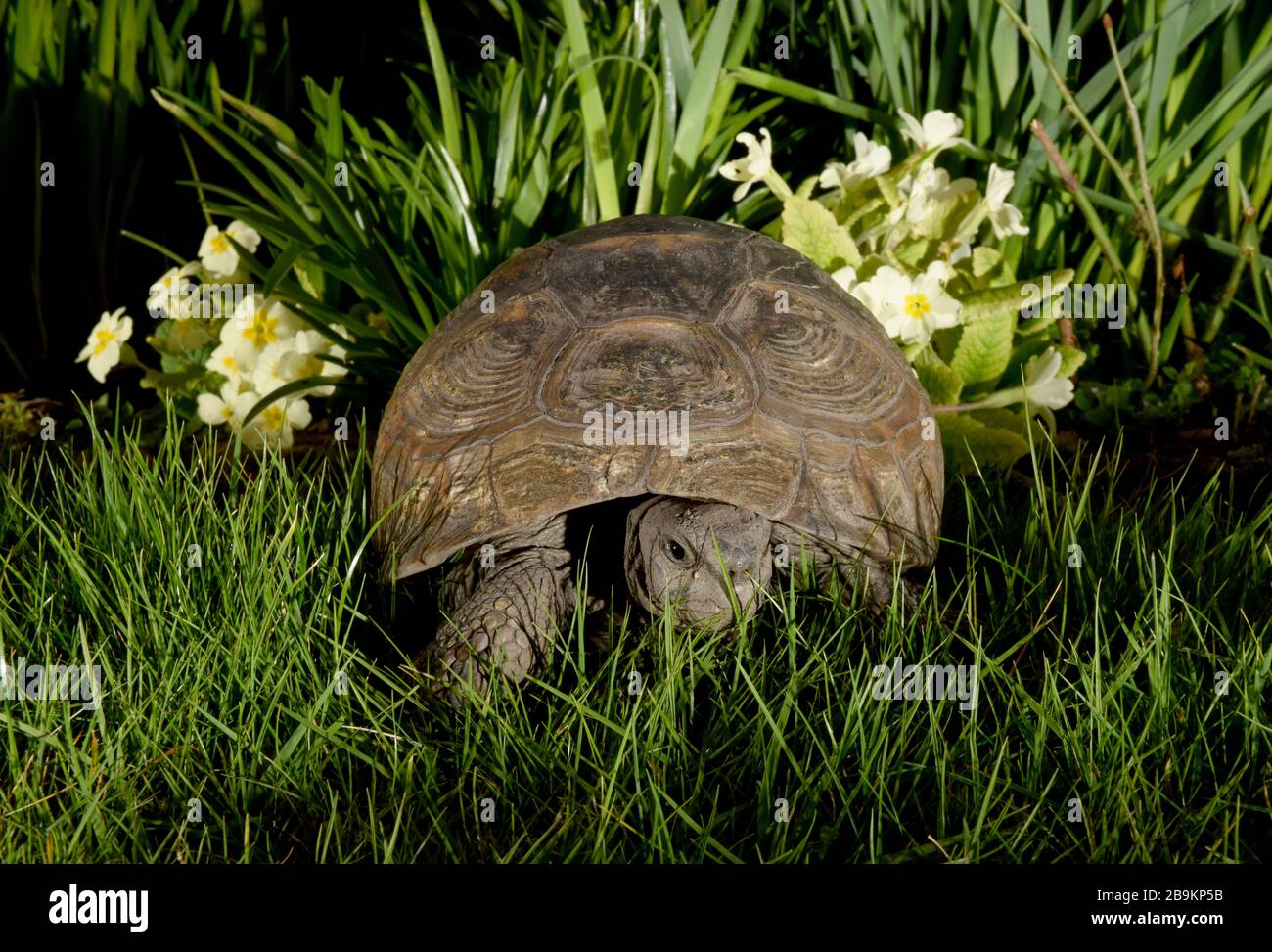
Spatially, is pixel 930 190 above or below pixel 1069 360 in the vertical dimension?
above

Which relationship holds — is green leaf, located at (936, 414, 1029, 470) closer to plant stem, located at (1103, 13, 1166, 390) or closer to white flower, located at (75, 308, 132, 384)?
plant stem, located at (1103, 13, 1166, 390)

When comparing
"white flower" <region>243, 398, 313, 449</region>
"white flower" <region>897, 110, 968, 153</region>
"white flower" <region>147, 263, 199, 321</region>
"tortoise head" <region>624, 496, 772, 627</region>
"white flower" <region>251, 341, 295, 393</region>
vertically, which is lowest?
"tortoise head" <region>624, 496, 772, 627</region>

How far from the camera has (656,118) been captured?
10.7 ft

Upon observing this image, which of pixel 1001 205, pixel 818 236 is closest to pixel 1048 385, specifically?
pixel 1001 205

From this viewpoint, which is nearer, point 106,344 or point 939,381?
point 939,381

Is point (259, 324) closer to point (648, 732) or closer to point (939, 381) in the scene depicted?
point (939, 381)

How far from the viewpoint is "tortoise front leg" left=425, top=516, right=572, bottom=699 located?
204 cm

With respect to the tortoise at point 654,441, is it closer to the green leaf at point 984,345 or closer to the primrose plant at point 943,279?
the primrose plant at point 943,279

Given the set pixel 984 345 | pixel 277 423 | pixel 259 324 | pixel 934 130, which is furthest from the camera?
pixel 259 324

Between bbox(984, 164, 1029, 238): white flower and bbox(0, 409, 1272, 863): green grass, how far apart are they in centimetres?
108

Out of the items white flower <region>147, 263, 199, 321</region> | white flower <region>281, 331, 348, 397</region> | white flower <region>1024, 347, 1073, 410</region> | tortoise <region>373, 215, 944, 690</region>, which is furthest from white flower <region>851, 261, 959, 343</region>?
white flower <region>147, 263, 199, 321</region>

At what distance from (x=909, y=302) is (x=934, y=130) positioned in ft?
1.72

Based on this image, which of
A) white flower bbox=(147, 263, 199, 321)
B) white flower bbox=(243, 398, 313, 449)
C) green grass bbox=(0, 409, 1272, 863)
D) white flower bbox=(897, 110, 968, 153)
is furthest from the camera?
white flower bbox=(147, 263, 199, 321)

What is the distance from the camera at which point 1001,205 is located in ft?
10.2
